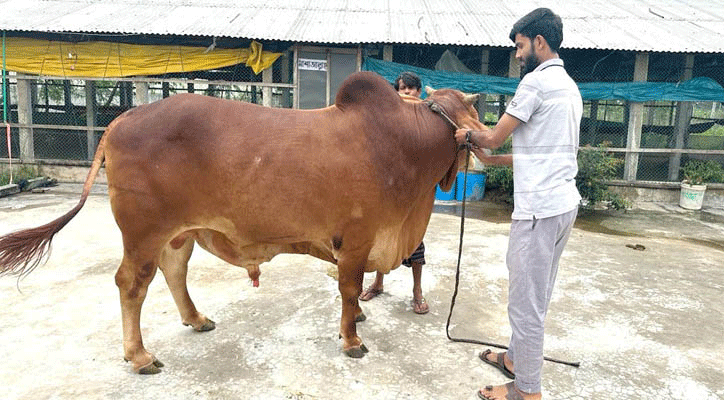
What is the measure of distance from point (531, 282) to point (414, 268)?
150 centimetres

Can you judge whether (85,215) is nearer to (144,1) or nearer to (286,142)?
(286,142)

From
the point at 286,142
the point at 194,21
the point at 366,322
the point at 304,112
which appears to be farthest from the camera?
the point at 194,21

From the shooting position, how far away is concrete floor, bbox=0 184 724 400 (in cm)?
288

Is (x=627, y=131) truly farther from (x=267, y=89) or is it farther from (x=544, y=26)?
(x=544, y=26)

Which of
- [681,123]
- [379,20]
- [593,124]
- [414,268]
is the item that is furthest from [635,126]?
[414,268]

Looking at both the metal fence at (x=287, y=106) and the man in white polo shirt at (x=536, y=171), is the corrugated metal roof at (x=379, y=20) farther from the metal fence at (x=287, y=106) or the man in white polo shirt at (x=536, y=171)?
the man in white polo shirt at (x=536, y=171)

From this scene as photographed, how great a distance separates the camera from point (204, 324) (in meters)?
3.48

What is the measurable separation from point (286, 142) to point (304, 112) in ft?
0.97

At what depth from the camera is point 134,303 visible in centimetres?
301

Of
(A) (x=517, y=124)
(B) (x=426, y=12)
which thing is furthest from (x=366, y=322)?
(B) (x=426, y=12)

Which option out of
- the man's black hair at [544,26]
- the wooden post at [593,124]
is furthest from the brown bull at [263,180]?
the wooden post at [593,124]

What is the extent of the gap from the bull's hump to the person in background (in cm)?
99

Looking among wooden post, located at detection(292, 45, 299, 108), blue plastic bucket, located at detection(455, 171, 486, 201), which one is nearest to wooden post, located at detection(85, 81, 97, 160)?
wooden post, located at detection(292, 45, 299, 108)

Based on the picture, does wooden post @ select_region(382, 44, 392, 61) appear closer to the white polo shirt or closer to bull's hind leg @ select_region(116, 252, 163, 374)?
the white polo shirt
